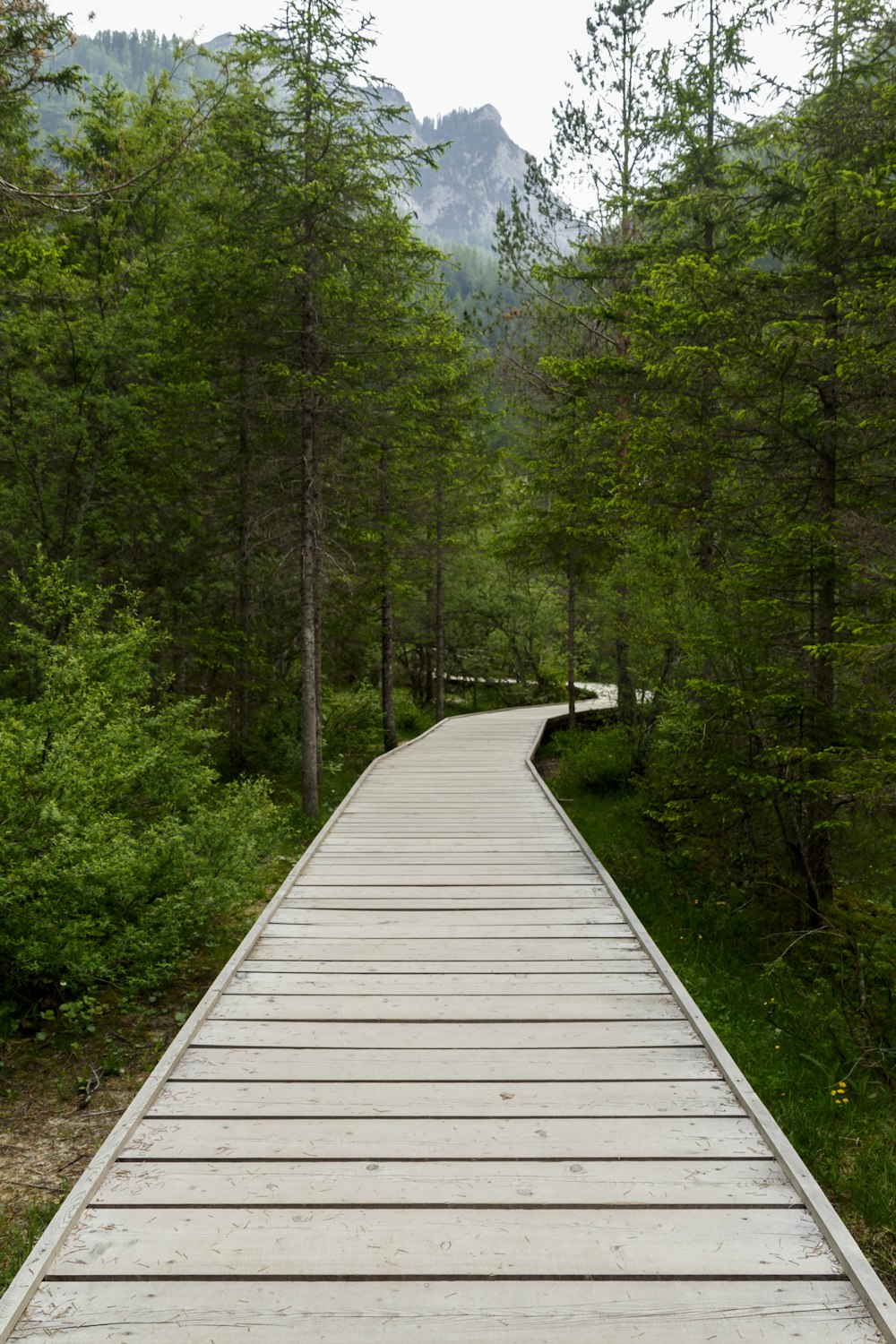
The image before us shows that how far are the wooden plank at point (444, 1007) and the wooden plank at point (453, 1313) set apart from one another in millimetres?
1664

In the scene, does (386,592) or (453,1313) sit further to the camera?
(386,592)

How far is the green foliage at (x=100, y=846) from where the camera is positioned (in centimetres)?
486

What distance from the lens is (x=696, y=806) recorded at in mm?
7414

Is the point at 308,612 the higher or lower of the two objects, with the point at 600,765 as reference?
higher

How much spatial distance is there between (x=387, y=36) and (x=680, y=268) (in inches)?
264

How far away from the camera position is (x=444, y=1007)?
4.05m

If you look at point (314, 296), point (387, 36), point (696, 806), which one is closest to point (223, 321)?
point (314, 296)

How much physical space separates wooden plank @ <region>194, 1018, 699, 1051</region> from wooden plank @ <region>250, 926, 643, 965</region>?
31.0 inches

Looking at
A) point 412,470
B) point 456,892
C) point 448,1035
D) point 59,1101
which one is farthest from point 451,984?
point 412,470

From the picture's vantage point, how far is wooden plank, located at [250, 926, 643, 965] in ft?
15.4

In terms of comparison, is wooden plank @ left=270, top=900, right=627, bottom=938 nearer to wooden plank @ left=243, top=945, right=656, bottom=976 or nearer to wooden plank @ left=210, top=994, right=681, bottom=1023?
wooden plank @ left=243, top=945, right=656, bottom=976

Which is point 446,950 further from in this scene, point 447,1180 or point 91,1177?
point 91,1177

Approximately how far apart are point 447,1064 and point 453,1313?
1.31m

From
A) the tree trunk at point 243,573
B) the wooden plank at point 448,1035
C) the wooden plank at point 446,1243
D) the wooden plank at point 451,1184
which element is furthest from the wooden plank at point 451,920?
the tree trunk at point 243,573
